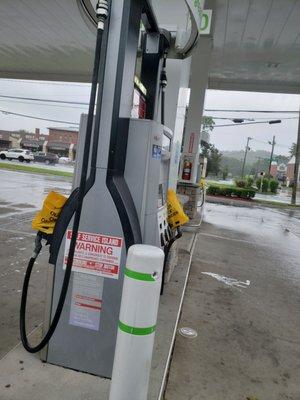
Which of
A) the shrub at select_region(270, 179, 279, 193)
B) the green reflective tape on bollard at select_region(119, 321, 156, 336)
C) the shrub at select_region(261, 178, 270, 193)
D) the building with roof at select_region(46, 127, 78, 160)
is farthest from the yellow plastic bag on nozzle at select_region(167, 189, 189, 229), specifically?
the building with roof at select_region(46, 127, 78, 160)

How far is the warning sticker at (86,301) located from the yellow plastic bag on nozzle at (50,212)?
36 cm

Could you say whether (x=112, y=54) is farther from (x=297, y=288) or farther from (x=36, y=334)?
(x=297, y=288)

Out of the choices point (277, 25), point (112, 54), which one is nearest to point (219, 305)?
point (112, 54)

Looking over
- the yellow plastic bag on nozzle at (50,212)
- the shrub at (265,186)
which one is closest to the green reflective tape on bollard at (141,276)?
the yellow plastic bag on nozzle at (50,212)

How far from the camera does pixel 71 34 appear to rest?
1056cm

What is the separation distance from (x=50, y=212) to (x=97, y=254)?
41 centimetres

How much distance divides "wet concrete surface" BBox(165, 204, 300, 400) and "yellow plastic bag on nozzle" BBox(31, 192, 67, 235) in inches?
56.2

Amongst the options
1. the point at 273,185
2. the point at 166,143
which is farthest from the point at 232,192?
the point at 166,143

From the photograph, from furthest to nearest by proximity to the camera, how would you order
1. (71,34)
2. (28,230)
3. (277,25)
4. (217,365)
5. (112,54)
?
(71,34) < (277,25) < (28,230) < (217,365) < (112,54)

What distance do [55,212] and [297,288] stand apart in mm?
4268

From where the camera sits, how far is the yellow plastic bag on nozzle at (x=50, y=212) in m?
2.27

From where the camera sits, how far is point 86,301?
2.28m

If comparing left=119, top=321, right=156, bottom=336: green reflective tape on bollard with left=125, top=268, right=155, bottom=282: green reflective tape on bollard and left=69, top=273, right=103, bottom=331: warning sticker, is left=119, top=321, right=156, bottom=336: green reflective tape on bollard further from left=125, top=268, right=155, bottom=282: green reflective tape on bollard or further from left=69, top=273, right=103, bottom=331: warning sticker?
left=69, top=273, right=103, bottom=331: warning sticker

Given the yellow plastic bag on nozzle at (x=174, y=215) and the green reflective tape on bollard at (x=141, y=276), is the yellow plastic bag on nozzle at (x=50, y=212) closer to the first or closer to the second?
the green reflective tape on bollard at (x=141, y=276)
